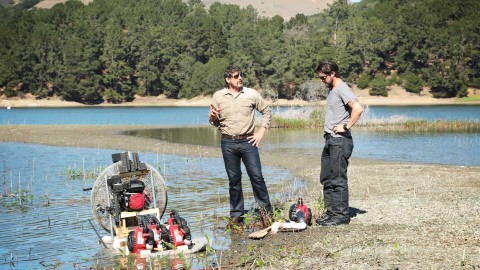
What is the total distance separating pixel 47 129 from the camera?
39.7 meters

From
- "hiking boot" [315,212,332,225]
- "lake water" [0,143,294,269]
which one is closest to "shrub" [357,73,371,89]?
"lake water" [0,143,294,269]

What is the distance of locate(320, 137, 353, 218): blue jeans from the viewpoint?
1023 cm

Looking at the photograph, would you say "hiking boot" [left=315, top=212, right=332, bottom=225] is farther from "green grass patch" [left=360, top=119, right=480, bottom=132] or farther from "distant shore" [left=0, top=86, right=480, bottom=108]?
"distant shore" [left=0, top=86, right=480, bottom=108]

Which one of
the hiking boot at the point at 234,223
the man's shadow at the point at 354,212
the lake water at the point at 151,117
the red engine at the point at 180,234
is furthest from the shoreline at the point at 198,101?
the red engine at the point at 180,234

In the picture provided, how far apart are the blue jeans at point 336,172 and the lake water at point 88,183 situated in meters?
1.57

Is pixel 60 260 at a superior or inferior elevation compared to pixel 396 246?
inferior

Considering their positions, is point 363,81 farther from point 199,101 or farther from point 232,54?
point 199,101

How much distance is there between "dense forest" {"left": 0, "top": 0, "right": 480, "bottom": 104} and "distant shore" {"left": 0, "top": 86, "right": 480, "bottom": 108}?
98cm

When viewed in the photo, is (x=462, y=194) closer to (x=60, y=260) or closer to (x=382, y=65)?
(x=60, y=260)

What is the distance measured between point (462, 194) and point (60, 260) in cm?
679

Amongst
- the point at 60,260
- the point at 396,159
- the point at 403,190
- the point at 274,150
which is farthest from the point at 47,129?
the point at 60,260

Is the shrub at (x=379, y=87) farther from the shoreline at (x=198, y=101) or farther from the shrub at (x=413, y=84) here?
the shrub at (x=413, y=84)

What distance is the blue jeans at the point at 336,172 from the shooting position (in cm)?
1023

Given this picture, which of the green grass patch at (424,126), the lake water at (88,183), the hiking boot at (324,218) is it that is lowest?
the green grass patch at (424,126)
